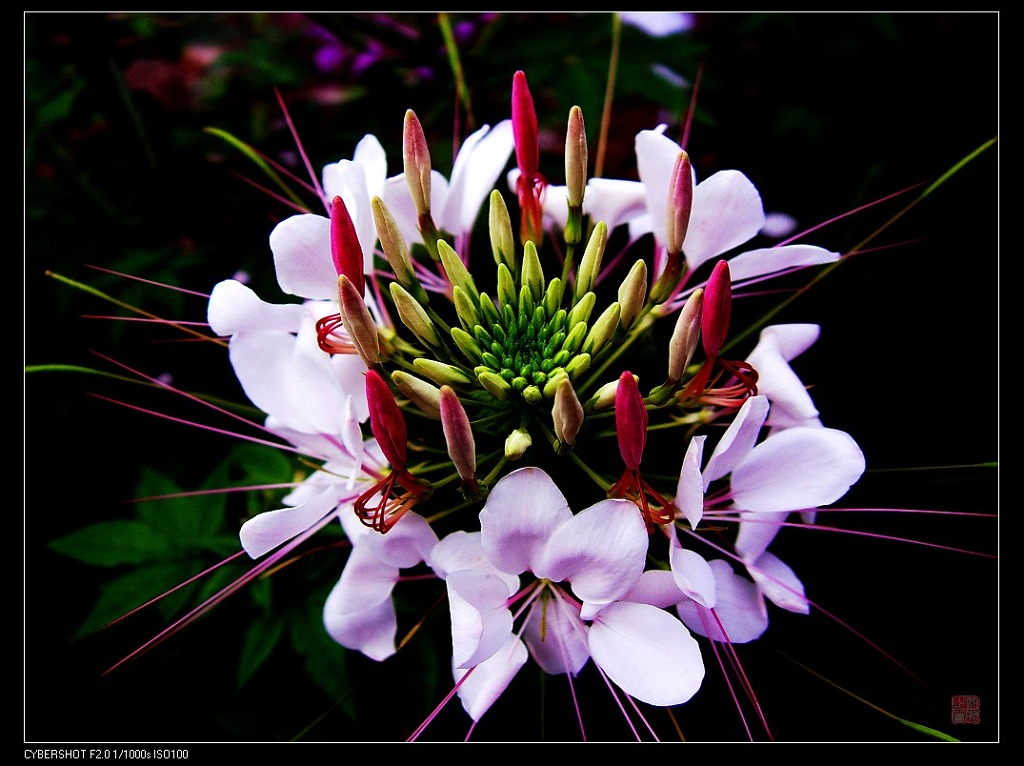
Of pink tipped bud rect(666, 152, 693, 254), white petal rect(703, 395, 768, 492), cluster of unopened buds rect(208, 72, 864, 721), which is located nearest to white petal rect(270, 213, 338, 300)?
cluster of unopened buds rect(208, 72, 864, 721)

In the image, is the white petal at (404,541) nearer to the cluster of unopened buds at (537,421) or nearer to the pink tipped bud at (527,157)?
the cluster of unopened buds at (537,421)

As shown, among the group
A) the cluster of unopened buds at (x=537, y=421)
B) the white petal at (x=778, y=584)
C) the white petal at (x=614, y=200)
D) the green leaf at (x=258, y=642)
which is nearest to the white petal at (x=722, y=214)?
the cluster of unopened buds at (x=537, y=421)

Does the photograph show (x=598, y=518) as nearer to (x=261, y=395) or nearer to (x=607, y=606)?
(x=607, y=606)

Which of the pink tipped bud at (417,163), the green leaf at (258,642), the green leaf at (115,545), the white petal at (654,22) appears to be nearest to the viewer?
the pink tipped bud at (417,163)

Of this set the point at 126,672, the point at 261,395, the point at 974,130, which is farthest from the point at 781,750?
the point at 974,130

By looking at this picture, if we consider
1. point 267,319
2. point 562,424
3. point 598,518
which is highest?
point 267,319

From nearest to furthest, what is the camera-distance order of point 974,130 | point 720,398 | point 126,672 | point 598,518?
point 598,518 → point 720,398 → point 126,672 → point 974,130

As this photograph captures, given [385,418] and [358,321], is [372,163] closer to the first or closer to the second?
[358,321]
